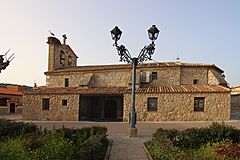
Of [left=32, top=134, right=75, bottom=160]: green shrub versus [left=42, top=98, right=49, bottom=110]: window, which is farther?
[left=42, top=98, right=49, bottom=110]: window

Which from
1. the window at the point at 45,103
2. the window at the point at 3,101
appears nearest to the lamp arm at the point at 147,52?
the window at the point at 45,103

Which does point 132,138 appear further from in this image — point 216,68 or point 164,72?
point 216,68

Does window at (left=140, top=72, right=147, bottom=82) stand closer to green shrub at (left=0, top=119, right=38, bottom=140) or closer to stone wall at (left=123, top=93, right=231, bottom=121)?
stone wall at (left=123, top=93, right=231, bottom=121)

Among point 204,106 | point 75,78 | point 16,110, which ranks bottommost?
point 16,110

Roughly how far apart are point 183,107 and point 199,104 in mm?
1501

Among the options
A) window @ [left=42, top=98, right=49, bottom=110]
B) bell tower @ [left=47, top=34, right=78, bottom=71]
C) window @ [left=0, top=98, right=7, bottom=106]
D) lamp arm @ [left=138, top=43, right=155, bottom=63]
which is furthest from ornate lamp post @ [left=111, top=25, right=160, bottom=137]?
window @ [left=0, top=98, right=7, bottom=106]

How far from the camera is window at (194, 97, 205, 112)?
2241 centimetres

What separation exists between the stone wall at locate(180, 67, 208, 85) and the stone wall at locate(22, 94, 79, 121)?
38.6 ft

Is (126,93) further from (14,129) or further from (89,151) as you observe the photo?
(89,151)

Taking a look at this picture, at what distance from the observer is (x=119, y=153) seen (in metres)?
8.73

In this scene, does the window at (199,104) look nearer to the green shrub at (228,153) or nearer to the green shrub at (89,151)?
the green shrub at (228,153)

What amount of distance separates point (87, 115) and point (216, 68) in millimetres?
16001

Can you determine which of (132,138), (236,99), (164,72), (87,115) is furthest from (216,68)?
(132,138)

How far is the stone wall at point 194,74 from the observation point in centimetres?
2639
